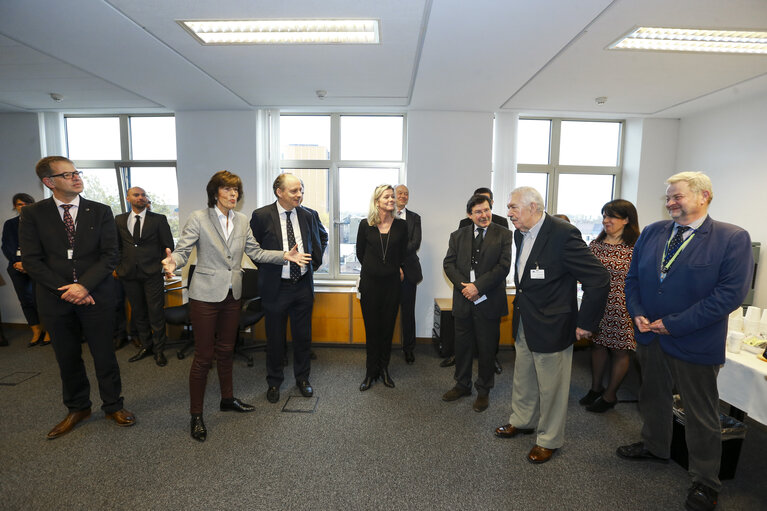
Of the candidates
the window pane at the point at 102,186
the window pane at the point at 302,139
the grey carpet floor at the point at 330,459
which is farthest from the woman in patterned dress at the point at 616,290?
the window pane at the point at 102,186

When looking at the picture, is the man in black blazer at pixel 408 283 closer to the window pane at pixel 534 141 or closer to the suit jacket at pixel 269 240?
the suit jacket at pixel 269 240

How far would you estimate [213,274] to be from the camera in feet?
7.97

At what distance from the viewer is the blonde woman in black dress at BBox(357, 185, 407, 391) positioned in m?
2.98

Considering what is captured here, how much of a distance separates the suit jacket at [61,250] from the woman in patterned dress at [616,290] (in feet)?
12.0

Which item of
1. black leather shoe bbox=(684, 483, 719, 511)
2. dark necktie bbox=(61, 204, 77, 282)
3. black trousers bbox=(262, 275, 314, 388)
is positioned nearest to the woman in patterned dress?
black leather shoe bbox=(684, 483, 719, 511)

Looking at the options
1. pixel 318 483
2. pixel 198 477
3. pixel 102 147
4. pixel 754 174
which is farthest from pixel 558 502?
pixel 102 147

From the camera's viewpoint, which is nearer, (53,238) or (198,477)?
(198,477)

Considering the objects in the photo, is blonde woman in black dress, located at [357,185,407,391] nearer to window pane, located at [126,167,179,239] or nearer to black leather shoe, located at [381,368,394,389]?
black leather shoe, located at [381,368,394,389]

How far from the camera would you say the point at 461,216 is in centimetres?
459

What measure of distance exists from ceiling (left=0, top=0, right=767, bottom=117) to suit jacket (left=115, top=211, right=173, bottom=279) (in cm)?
142

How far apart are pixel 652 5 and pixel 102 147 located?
6401 mm

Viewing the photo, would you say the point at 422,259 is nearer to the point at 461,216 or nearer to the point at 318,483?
the point at 461,216

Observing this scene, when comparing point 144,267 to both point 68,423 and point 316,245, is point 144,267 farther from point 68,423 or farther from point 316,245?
point 316,245

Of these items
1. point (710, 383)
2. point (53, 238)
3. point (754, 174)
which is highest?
point (754, 174)
